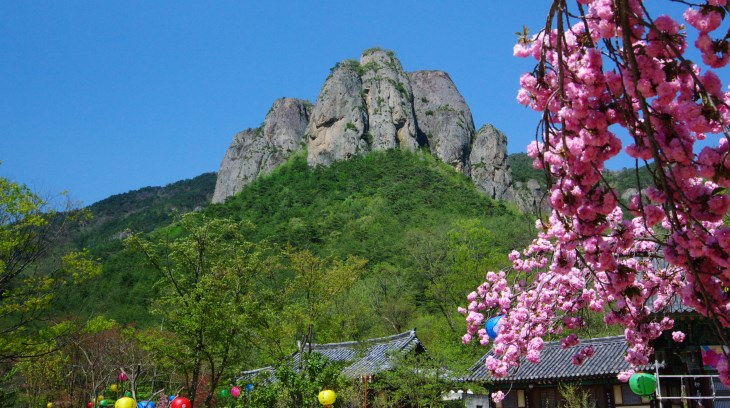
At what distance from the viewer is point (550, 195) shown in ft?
10.8

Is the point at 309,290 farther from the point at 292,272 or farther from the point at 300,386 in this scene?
the point at 292,272

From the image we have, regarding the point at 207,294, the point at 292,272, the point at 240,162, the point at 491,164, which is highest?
the point at 240,162

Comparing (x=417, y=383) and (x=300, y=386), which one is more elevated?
(x=300, y=386)

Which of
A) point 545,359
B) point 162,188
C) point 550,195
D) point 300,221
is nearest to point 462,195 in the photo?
point 300,221

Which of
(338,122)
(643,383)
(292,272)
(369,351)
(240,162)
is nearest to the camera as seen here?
(643,383)

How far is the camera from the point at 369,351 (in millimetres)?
22328

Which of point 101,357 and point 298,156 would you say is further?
point 298,156

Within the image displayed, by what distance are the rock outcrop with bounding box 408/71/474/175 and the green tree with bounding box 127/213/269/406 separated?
60.4 m

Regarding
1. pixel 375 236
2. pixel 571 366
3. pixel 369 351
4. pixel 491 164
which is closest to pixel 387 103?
pixel 491 164

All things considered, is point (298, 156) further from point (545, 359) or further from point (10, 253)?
point (10, 253)

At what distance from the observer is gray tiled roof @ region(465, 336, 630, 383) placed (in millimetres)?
17703

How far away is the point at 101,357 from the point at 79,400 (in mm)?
1824

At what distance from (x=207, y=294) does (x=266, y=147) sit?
7036 centimetres

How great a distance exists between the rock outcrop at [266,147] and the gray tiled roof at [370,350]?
5986 cm
